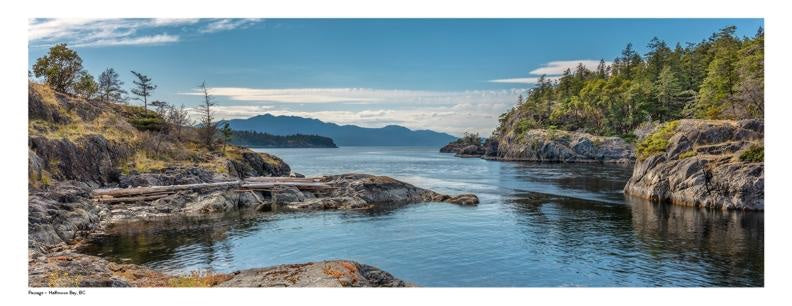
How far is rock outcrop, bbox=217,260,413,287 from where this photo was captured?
22148 mm

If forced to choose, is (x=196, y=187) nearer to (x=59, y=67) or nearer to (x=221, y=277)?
(x=59, y=67)

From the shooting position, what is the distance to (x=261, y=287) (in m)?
21.9

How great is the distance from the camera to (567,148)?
144 meters

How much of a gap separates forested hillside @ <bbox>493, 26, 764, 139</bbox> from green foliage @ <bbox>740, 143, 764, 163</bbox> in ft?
57.1

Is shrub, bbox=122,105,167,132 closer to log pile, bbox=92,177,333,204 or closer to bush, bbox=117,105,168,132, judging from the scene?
bush, bbox=117,105,168,132

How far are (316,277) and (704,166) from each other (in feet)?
164

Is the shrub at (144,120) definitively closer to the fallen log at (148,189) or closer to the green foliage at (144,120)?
the green foliage at (144,120)

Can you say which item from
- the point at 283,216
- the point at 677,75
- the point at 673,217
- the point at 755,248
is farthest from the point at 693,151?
the point at 677,75

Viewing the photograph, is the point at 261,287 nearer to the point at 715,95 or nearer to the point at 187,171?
the point at 187,171

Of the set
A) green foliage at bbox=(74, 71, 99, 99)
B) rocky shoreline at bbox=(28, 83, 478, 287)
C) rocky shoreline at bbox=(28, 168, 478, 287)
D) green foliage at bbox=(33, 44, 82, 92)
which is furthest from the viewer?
green foliage at bbox=(74, 71, 99, 99)

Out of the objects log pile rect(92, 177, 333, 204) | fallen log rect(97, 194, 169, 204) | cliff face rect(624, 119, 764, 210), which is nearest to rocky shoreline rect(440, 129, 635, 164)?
cliff face rect(624, 119, 764, 210)

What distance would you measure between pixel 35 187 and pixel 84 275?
24818mm

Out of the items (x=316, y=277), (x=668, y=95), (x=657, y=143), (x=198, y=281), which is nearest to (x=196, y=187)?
(x=198, y=281)

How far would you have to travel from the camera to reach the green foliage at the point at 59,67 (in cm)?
6931
